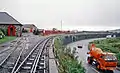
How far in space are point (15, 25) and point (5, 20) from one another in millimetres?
2960

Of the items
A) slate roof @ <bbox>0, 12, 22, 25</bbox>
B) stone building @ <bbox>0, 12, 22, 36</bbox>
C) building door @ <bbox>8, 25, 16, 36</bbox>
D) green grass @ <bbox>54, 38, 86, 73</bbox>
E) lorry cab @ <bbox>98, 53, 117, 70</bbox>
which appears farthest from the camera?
slate roof @ <bbox>0, 12, 22, 25</bbox>

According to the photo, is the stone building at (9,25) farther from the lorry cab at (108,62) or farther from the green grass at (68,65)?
the green grass at (68,65)

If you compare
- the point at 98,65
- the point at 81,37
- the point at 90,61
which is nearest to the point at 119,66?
the point at 90,61

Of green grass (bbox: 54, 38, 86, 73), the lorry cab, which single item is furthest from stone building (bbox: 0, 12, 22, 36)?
green grass (bbox: 54, 38, 86, 73)

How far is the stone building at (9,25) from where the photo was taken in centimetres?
6161

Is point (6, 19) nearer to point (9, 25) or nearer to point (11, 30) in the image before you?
point (9, 25)

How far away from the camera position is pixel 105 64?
30.7 m

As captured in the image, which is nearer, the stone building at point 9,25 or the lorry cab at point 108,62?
the lorry cab at point 108,62

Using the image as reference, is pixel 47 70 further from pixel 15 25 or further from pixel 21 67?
pixel 15 25

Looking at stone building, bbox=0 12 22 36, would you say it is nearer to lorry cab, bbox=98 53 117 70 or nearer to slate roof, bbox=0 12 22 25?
slate roof, bbox=0 12 22 25

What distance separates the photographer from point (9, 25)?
203 ft

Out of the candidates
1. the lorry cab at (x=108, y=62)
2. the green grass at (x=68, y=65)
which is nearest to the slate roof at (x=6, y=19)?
the lorry cab at (x=108, y=62)

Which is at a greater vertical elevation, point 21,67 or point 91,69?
point 21,67

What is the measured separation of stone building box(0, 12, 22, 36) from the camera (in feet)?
202
